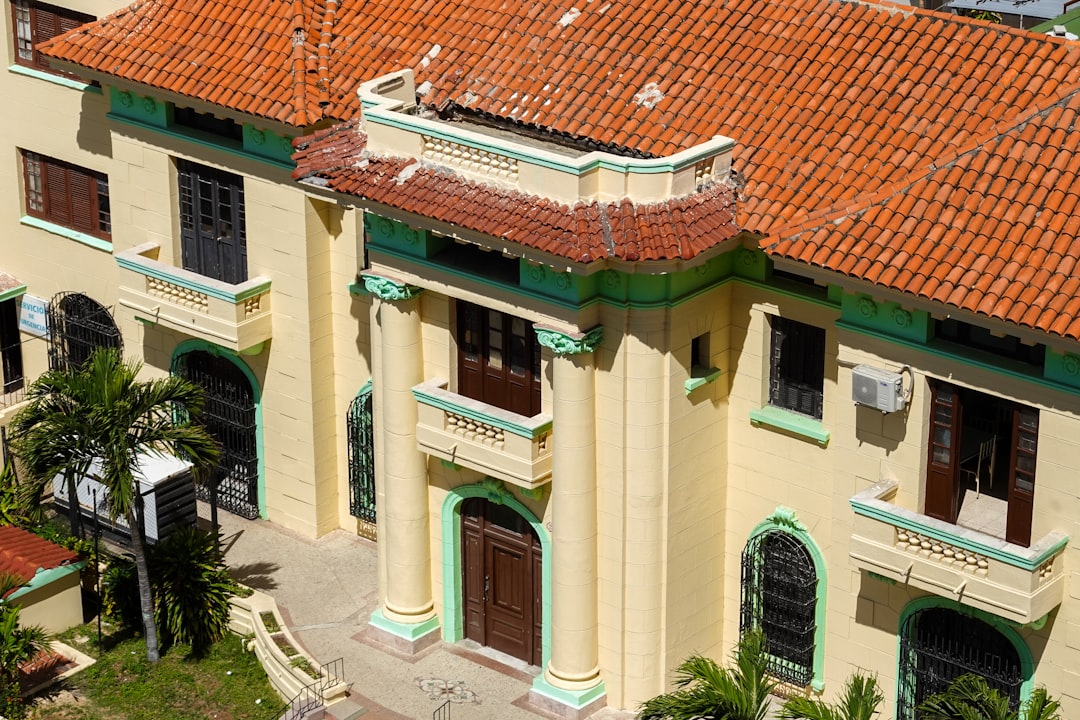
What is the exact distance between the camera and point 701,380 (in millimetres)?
37031

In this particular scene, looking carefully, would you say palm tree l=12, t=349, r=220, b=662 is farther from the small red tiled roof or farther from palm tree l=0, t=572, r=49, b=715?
the small red tiled roof

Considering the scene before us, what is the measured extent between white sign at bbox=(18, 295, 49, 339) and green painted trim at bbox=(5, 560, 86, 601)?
854 centimetres

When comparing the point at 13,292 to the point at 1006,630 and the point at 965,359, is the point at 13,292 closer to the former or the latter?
the point at 965,359

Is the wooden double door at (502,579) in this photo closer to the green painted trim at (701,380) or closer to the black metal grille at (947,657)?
the green painted trim at (701,380)

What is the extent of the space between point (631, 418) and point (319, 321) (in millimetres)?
9155

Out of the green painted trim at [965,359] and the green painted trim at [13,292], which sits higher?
Answer: the green painted trim at [965,359]

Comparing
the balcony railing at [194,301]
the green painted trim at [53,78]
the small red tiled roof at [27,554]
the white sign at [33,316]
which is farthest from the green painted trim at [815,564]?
the white sign at [33,316]

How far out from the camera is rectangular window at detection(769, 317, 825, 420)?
120 feet

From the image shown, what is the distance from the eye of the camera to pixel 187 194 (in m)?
44.3

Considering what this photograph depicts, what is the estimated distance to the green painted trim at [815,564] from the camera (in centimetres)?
3738

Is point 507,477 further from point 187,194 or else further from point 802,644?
point 187,194

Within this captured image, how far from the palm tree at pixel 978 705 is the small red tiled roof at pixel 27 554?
1689 centimetres

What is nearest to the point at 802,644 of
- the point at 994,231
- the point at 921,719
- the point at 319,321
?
the point at 921,719

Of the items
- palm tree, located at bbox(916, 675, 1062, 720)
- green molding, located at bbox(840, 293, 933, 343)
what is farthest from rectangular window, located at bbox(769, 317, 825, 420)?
palm tree, located at bbox(916, 675, 1062, 720)
